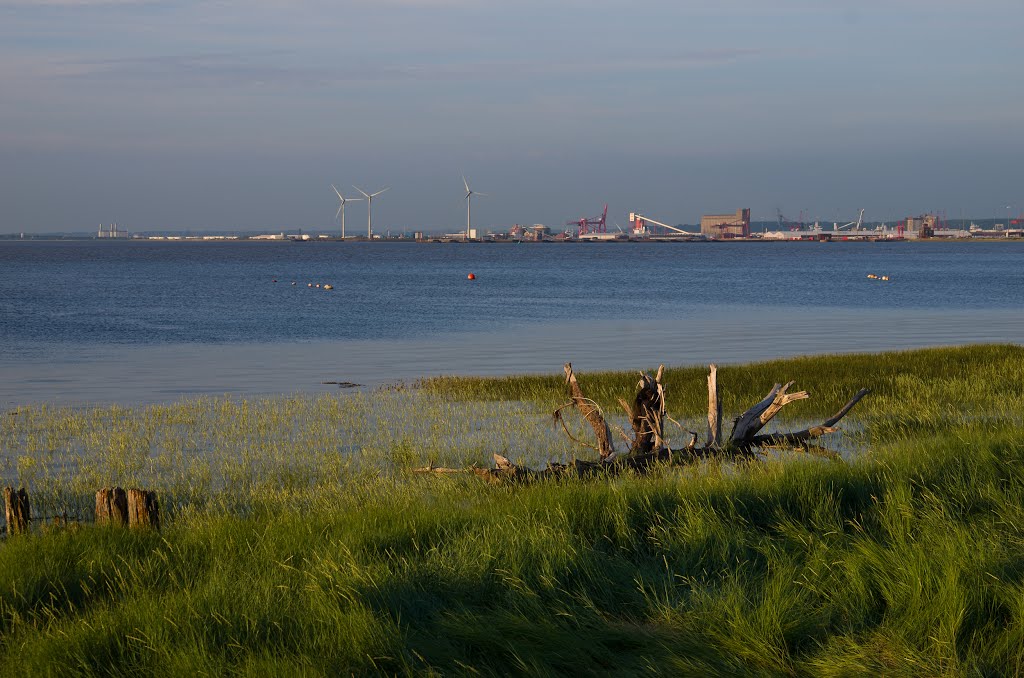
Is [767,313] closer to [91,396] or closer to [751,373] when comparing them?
[751,373]

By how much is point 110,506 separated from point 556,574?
517 centimetres

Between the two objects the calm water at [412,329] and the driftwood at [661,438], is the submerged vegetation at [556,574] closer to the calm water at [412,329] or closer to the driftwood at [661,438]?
the driftwood at [661,438]

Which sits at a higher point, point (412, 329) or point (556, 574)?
point (556, 574)

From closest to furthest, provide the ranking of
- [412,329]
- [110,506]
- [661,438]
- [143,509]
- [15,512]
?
1. [143,509]
2. [110,506]
3. [15,512]
4. [661,438]
5. [412,329]

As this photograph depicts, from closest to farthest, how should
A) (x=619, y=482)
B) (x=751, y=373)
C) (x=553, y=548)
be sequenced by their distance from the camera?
(x=553, y=548) → (x=619, y=482) → (x=751, y=373)

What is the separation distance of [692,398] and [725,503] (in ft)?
41.1

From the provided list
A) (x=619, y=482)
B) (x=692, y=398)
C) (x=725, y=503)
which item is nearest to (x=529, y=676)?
(x=725, y=503)

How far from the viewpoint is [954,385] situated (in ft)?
72.0

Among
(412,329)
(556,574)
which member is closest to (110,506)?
(556,574)

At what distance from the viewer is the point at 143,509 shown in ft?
33.8

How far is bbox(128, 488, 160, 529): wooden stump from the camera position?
10312 mm

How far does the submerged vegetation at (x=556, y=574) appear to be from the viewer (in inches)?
251

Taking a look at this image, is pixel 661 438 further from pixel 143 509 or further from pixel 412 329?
pixel 412 329

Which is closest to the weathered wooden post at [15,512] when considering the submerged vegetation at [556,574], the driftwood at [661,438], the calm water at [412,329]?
the submerged vegetation at [556,574]
